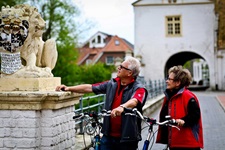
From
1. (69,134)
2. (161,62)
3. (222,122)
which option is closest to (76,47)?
(161,62)

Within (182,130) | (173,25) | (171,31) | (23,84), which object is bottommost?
(182,130)

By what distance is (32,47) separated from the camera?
6.02 metres

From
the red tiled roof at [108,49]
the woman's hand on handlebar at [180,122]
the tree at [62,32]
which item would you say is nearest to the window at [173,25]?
the tree at [62,32]

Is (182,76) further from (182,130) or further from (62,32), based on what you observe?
(62,32)

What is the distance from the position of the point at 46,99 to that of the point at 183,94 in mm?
1883

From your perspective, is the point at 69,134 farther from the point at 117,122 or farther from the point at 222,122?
the point at 222,122

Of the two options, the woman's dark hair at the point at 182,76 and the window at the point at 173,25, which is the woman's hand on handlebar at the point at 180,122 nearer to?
the woman's dark hair at the point at 182,76

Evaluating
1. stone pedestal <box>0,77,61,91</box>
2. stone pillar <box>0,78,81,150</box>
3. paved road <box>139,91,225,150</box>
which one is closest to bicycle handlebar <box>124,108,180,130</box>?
stone pillar <box>0,78,81,150</box>

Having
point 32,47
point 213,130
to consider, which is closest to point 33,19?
point 32,47

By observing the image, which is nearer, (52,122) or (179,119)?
(179,119)

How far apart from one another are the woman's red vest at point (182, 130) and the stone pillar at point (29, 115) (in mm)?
1635

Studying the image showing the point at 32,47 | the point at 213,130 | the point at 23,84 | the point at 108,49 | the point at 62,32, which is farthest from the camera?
the point at 108,49

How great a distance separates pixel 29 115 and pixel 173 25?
3087cm

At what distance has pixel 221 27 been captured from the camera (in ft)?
111
